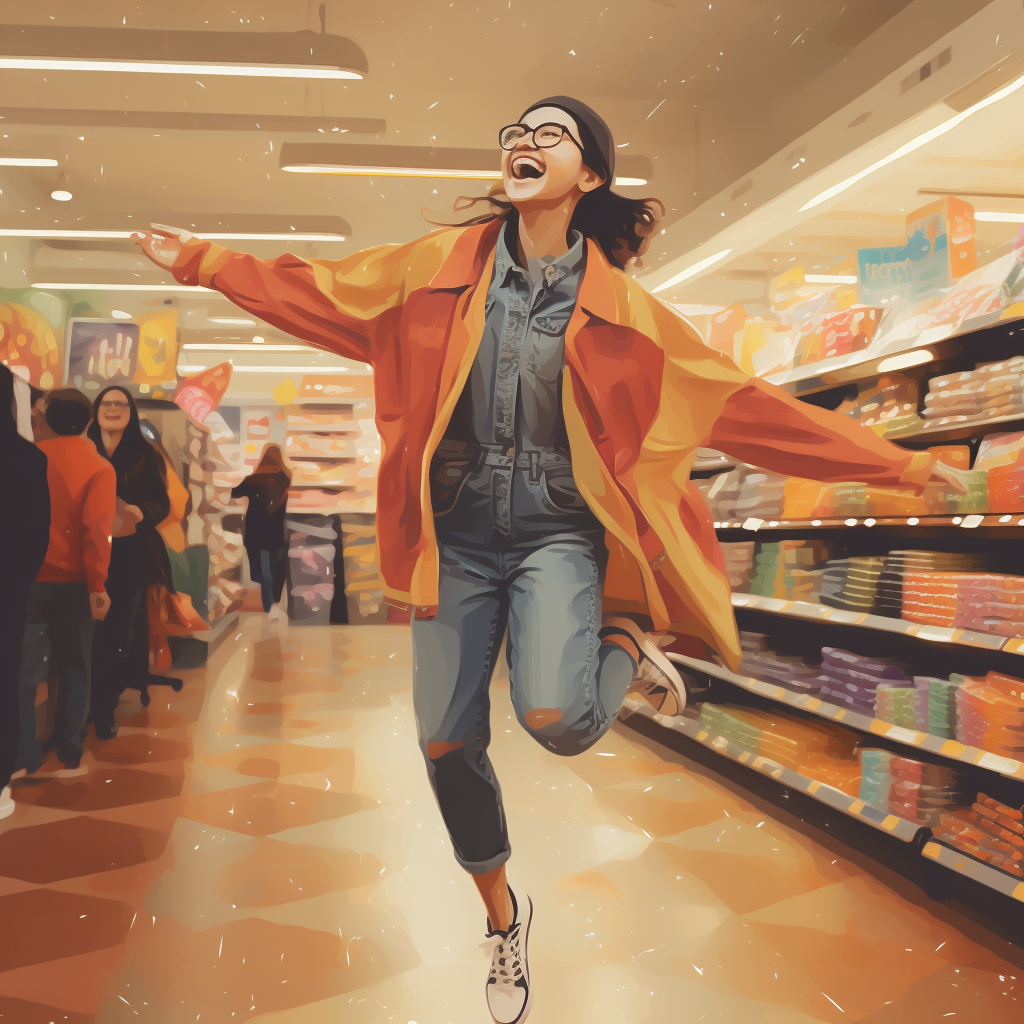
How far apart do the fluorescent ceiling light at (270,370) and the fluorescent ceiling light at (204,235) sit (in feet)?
1.14

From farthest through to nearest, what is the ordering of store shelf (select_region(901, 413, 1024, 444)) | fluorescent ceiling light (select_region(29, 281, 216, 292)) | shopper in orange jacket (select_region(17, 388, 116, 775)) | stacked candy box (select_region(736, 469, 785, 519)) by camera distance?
stacked candy box (select_region(736, 469, 785, 519)) → shopper in orange jacket (select_region(17, 388, 116, 775)) → store shelf (select_region(901, 413, 1024, 444)) → fluorescent ceiling light (select_region(29, 281, 216, 292))

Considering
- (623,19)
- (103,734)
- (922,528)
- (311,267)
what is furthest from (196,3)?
(922,528)

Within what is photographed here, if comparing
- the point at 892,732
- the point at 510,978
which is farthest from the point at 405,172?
the point at 892,732

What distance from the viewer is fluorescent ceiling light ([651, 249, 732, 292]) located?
87.1 inches

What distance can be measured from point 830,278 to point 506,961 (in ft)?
8.19

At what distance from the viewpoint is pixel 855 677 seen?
278 centimetres

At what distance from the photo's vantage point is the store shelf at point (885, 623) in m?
2.24

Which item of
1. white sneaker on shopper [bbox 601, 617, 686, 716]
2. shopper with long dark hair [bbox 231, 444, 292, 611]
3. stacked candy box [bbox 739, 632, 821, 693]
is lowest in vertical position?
stacked candy box [bbox 739, 632, 821, 693]

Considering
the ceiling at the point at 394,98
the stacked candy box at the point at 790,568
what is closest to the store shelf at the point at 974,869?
the stacked candy box at the point at 790,568

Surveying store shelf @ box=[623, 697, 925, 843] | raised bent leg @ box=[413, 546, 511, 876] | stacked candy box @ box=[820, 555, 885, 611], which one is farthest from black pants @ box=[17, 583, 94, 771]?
stacked candy box @ box=[820, 555, 885, 611]

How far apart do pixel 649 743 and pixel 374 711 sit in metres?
1.39

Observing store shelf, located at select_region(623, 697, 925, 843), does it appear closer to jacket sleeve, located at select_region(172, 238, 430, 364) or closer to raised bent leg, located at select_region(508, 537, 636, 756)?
raised bent leg, located at select_region(508, 537, 636, 756)

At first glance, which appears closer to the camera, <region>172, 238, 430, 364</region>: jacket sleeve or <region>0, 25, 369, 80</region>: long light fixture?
<region>172, 238, 430, 364</region>: jacket sleeve

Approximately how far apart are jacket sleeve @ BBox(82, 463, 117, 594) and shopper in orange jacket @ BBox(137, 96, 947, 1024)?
0.93 metres
